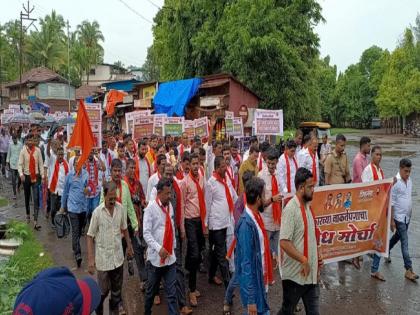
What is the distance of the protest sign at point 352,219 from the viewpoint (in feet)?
21.3

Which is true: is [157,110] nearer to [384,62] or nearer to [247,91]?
[247,91]

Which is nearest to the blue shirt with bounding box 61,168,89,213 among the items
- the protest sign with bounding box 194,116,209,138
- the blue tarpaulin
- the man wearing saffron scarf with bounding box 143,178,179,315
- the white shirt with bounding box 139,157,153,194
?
the white shirt with bounding box 139,157,153,194

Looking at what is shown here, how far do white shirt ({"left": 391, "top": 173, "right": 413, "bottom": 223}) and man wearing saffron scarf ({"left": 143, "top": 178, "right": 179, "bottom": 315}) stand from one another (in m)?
3.72

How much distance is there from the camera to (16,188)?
14.6m

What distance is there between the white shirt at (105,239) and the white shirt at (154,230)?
365 millimetres

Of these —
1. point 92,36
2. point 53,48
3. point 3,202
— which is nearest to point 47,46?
point 53,48

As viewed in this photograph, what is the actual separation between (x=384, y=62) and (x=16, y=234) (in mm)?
55846

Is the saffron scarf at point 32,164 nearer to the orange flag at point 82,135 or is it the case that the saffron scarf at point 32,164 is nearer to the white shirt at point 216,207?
the orange flag at point 82,135

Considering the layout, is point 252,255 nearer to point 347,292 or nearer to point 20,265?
point 347,292

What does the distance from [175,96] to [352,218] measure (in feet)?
43.0

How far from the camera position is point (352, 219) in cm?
679

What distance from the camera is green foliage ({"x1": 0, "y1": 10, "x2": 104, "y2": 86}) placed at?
60.7 m

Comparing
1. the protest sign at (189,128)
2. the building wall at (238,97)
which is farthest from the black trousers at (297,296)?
the building wall at (238,97)

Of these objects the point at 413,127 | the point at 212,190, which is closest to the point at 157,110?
the point at 212,190
